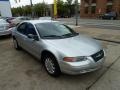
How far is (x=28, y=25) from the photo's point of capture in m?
5.07

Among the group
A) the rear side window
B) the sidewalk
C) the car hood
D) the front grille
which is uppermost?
the rear side window

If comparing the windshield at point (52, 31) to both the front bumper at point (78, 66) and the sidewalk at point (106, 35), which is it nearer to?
the front bumper at point (78, 66)

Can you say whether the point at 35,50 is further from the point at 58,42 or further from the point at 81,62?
the point at 81,62

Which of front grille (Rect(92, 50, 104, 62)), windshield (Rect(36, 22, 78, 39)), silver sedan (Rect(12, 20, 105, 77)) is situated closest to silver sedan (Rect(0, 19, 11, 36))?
silver sedan (Rect(12, 20, 105, 77))

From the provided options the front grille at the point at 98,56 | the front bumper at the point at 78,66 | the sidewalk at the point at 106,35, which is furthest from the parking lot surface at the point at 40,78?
the sidewalk at the point at 106,35

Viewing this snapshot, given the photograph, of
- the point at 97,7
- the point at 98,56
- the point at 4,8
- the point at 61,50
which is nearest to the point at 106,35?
the point at 98,56

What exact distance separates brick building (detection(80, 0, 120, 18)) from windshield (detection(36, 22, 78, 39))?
31.7 meters

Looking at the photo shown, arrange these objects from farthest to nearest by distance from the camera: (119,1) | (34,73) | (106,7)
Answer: (106,7)
(119,1)
(34,73)

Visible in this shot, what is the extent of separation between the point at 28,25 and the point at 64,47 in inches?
83.6

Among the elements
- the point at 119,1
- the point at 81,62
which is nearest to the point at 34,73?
the point at 81,62

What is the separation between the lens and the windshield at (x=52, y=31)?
14.0ft

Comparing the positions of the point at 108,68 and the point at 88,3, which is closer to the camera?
the point at 108,68

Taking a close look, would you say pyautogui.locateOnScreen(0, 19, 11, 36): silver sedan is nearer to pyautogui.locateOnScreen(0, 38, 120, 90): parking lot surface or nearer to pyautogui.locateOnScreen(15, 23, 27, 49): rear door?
pyautogui.locateOnScreen(15, 23, 27, 49): rear door

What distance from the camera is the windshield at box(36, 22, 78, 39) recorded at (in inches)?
168
